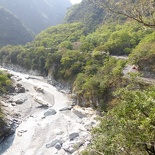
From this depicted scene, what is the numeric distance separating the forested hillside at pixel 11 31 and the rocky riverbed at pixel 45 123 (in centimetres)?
6716

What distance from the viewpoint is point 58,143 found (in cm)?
2409

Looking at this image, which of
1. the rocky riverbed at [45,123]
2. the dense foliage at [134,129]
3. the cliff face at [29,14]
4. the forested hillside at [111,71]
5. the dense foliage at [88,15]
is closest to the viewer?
the forested hillside at [111,71]

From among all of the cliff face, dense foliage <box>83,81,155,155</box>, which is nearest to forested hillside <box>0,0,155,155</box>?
dense foliage <box>83,81,155,155</box>

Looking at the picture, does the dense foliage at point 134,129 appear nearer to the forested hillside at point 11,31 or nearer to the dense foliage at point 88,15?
the dense foliage at point 88,15

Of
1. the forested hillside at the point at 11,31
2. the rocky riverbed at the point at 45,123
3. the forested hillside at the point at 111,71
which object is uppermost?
the forested hillside at the point at 111,71

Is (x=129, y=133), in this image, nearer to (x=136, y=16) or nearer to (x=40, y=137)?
(x=136, y=16)

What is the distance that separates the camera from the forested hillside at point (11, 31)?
10696 centimetres

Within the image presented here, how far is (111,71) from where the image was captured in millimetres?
32844

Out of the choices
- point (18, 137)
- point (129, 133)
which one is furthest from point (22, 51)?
point (129, 133)

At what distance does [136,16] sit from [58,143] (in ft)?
67.4

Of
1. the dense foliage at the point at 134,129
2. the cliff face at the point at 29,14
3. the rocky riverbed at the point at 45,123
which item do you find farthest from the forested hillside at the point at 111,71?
the cliff face at the point at 29,14

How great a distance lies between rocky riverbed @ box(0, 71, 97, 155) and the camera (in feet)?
78.0

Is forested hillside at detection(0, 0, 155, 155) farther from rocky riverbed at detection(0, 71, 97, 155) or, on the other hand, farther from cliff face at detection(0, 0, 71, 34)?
cliff face at detection(0, 0, 71, 34)

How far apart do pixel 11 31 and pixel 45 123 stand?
303ft
